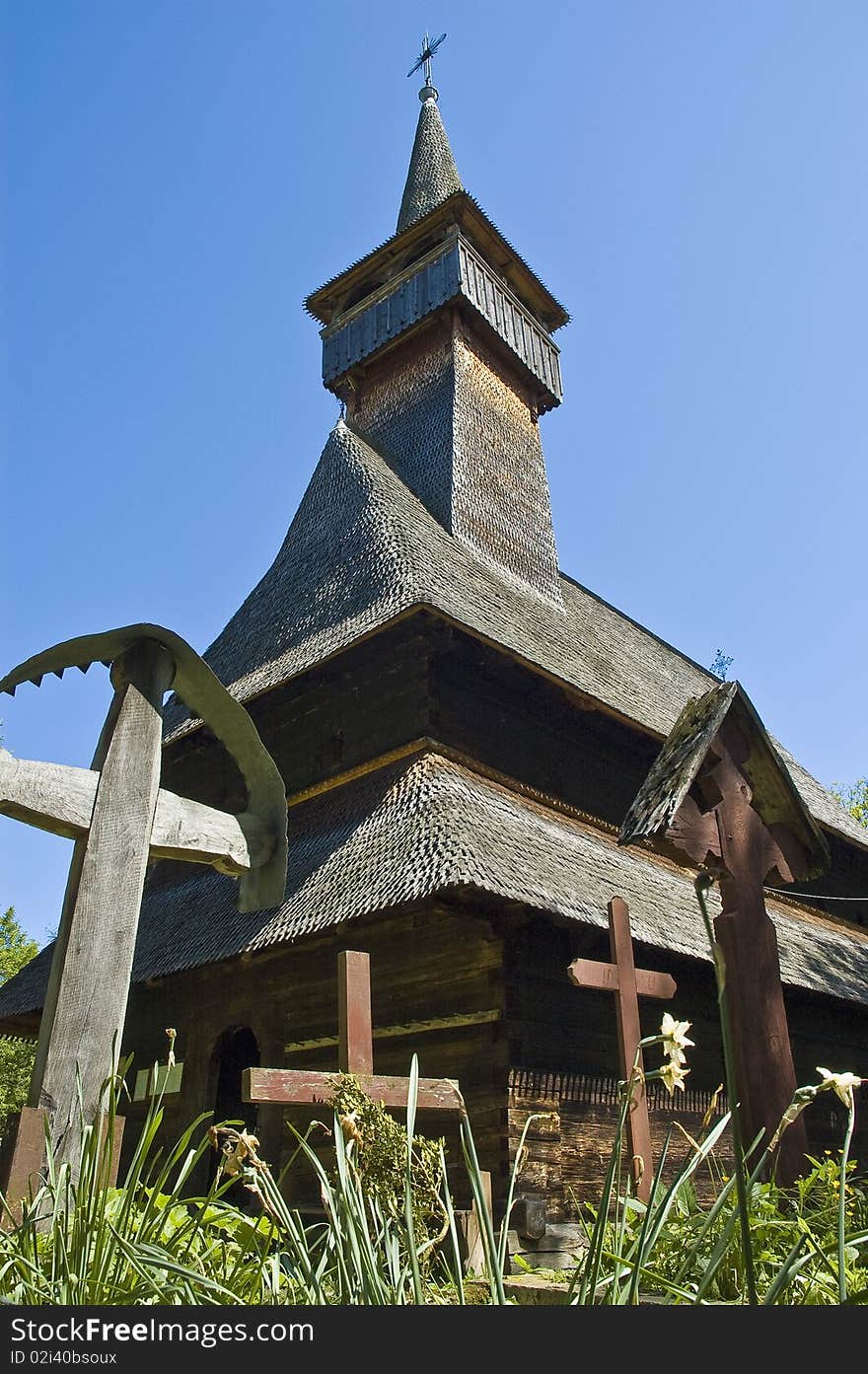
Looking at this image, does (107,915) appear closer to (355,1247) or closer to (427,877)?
(355,1247)

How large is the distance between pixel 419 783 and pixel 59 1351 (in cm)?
698

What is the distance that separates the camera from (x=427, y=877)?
7016 millimetres

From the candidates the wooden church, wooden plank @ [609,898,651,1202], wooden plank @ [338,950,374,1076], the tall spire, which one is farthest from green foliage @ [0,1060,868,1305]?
the tall spire

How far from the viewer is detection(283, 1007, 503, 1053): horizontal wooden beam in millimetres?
7719

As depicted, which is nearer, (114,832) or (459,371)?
(114,832)

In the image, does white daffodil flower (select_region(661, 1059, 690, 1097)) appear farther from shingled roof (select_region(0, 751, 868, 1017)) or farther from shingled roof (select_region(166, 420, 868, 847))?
shingled roof (select_region(166, 420, 868, 847))

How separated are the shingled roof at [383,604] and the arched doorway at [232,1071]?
133 inches

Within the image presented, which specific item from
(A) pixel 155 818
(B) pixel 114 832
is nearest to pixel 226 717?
(A) pixel 155 818

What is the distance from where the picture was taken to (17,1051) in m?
29.7

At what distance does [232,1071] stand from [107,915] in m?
8.93

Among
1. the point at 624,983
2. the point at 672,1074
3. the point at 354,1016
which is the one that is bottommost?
the point at 672,1074

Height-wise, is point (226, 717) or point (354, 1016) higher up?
point (226, 717)

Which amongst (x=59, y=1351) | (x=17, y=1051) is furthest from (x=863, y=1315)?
(x=17, y=1051)

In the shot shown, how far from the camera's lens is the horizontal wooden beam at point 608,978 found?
559 centimetres
